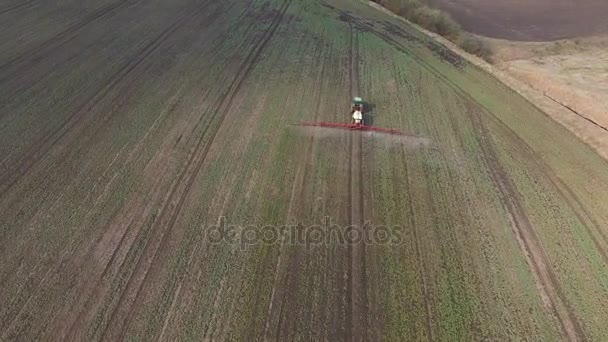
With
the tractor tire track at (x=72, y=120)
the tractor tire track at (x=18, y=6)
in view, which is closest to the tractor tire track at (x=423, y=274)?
the tractor tire track at (x=72, y=120)

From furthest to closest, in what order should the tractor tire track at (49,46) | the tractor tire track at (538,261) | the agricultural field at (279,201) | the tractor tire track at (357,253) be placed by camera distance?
1. the tractor tire track at (49,46)
2. the tractor tire track at (538,261)
3. the agricultural field at (279,201)
4. the tractor tire track at (357,253)

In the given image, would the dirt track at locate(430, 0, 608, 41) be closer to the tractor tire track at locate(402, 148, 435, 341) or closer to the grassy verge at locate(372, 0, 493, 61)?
the grassy verge at locate(372, 0, 493, 61)

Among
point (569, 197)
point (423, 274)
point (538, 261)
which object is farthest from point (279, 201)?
point (569, 197)

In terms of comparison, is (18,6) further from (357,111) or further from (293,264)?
(293,264)

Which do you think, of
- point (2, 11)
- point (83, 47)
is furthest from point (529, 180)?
point (2, 11)

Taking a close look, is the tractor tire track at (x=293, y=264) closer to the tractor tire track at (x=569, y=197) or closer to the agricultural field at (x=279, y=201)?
the agricultural field at (x=279, y=201)

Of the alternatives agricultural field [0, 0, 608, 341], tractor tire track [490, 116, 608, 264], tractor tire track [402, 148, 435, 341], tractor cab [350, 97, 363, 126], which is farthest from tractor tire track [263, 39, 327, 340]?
tractor tire track [490, 116, 608, 264]
